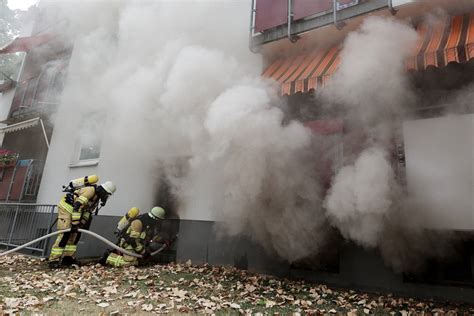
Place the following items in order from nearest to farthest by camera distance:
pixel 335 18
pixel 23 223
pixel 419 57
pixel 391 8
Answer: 1. pixel 419 57
2. pixel 391 8
3. pixel 335 18
4. pixel 23 223

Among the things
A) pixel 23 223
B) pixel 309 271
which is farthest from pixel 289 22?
pixel 23 223

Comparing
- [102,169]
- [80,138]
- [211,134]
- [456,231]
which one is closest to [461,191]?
[456,231]

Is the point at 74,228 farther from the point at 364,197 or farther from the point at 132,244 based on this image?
the point at 364,197

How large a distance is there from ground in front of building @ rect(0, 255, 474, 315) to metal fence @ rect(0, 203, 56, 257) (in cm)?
247

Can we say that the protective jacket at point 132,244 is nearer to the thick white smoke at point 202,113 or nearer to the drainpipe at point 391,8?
the thick white smoke at point 202,113

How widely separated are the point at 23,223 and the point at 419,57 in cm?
967

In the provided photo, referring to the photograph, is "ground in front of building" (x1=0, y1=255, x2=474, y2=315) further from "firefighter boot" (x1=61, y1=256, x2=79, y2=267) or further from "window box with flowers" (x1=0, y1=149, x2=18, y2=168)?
"window box with flowers" (x1=0, y1=149, x2=18, y2=168)

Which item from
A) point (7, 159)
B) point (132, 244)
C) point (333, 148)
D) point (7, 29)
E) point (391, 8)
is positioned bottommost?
point (132, 244)

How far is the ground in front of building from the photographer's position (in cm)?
370

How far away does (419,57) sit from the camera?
13.4 feet

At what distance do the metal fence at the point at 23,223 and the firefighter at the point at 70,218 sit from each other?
6.68 feet

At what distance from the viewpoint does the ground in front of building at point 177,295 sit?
146 inches

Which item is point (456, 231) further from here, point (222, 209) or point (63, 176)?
point (63, 176)

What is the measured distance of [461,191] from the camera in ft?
13.7
